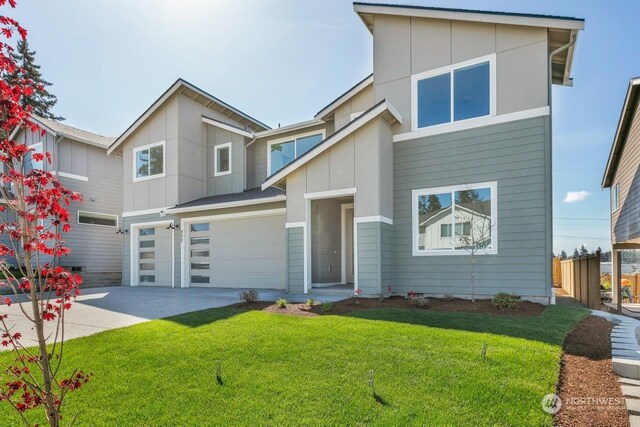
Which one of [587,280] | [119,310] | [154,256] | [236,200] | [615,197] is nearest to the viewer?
[119,310]

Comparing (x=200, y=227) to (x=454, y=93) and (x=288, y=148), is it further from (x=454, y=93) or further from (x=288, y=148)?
(x=454, y=93)

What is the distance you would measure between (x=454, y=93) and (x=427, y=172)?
7.06 ft

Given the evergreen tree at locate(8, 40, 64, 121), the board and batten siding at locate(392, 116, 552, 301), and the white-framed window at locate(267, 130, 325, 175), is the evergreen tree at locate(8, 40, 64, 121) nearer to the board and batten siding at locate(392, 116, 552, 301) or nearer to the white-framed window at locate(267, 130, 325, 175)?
the white-framed window at locate(267, 130, 325, 175)

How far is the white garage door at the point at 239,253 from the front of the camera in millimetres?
12906

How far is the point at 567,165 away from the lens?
25.4m

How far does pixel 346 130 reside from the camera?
10156 millimetres

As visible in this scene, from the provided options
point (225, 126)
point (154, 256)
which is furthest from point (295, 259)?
point (154, 256)

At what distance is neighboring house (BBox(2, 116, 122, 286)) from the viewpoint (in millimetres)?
16953

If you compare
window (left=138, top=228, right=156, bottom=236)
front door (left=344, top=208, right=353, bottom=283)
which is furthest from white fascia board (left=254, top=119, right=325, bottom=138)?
window (left=138, top=228, right=156, bottom=236)

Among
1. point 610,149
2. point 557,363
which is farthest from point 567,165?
point 557,363

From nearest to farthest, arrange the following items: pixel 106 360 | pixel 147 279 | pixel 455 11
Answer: pixel 106 360 → pixel 455 11 → pixel 147 279

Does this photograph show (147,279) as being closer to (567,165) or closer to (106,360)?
(106,360)

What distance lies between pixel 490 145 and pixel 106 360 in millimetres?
9091

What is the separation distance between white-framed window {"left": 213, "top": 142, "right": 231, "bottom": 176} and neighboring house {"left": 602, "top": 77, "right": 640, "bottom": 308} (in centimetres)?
1461
